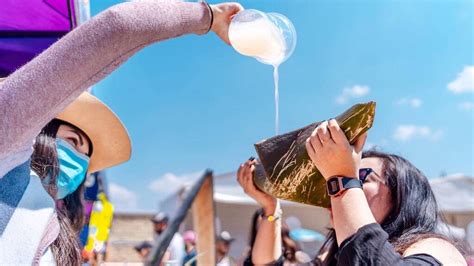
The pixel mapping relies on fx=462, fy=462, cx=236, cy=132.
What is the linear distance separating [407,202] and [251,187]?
662mm

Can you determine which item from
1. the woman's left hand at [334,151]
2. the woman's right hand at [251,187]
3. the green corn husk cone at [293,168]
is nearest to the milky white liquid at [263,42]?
the green corn husk cone at [293,168]

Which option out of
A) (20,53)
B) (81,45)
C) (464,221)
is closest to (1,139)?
(81,45)

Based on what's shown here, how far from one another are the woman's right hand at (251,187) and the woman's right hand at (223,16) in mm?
956

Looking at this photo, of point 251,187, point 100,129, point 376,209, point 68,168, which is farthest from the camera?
point 251,187

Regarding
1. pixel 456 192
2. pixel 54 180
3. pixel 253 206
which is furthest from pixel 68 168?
pixel 456 192

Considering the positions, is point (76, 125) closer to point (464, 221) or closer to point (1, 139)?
point (1, 139)

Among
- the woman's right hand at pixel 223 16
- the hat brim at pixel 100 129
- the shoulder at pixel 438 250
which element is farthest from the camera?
the hat brim at pixel 100 129

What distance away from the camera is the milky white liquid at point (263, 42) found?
129cm

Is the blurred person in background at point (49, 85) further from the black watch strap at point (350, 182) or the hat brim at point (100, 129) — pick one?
the hat brim at point (100, 129)

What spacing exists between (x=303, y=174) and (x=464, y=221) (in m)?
7.31

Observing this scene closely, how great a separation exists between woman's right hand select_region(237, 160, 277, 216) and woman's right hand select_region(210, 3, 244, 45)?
96 centimetres

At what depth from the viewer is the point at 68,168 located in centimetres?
138

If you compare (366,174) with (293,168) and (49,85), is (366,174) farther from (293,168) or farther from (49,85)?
(49,85)

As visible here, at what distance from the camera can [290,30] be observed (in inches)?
59.9
